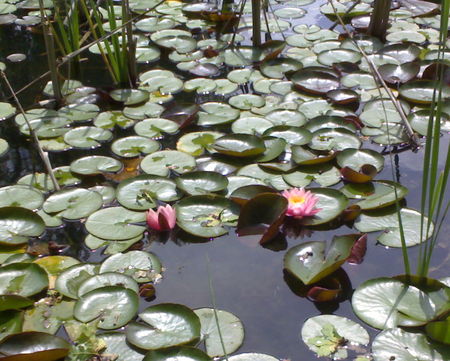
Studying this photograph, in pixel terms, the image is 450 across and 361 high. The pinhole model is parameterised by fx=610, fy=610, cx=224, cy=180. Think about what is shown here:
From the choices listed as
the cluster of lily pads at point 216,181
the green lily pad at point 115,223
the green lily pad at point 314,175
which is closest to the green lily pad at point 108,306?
the cluster of lily pads at point 216,181

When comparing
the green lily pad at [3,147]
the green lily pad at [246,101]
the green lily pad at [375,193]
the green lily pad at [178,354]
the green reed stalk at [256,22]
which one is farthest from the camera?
the green reed stalk at [256,22]

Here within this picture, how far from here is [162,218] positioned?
220 cm

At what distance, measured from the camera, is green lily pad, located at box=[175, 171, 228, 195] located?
2383mm

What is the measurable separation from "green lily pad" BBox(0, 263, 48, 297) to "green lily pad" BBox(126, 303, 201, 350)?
0.38 metres

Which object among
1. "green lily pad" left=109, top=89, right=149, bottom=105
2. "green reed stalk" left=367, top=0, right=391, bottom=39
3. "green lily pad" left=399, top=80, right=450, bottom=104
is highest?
"green reed stalk" left=367, top=0, right=391, bottom=39

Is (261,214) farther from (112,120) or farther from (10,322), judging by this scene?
(112,120)

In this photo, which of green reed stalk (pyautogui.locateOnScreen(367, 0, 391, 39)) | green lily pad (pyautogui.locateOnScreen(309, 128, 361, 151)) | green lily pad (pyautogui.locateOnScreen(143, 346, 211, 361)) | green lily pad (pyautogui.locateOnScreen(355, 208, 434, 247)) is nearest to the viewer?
green lily pad (pyautogui.locateOnScreen(143, 346, 211, 361))

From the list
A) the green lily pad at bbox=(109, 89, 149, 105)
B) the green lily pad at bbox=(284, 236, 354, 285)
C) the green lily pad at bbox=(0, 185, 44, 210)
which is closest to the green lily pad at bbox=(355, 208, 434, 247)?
the green lily pad at bbox=(284, 236, 354, 285)

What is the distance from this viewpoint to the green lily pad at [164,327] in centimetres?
175

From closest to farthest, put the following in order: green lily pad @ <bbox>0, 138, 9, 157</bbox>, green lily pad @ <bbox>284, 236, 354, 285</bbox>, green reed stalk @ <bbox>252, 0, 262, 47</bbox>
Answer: green lily pad @ <bbox>284, 236, 354, 285</bbox>
green lily pad @ <bbox>0, 138, 9, 157</bbox>
green reed stalk @ <bbox>252, 0, 262, 47</bbox>

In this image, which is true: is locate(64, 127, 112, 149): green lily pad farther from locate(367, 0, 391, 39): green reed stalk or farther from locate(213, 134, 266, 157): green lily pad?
locate(367, 0, 391, 39): green reed stalk

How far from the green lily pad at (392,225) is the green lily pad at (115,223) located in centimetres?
82

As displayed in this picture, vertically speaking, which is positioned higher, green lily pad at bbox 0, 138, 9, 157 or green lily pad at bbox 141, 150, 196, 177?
green lily pad at bbox 141, 150, 196, 177

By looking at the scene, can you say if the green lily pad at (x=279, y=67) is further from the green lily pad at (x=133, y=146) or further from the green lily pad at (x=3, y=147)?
the green lily pad at (x=3, y=147)
